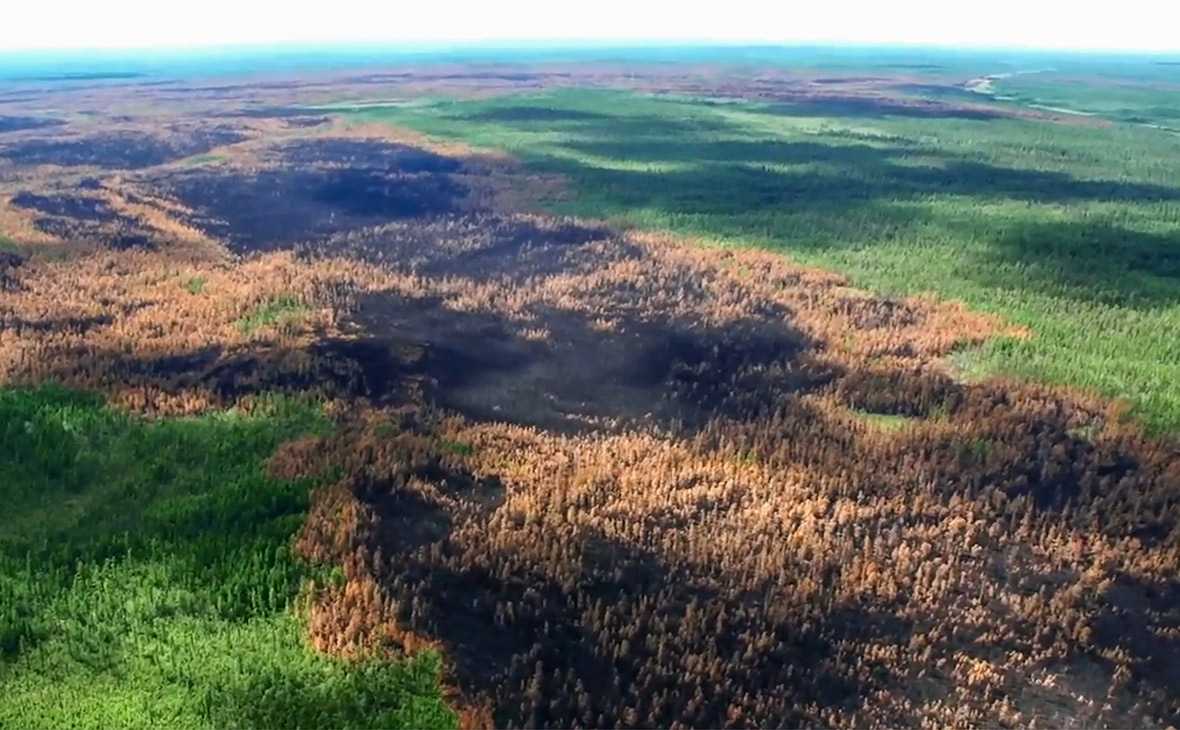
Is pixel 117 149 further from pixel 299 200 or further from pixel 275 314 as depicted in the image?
pixel 275 314

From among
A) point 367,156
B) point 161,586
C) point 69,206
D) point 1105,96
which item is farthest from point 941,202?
point 1105,96

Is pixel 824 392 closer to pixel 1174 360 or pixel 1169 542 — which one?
pixel 1169 542

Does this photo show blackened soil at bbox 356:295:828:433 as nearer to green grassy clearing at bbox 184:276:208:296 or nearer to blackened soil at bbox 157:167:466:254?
green grassy clearing at bbox 184:276:208:296

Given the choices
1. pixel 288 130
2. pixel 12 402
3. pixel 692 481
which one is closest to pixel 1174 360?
pixel 692 481

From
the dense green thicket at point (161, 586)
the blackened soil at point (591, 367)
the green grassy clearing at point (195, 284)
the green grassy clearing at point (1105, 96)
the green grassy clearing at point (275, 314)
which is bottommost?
the dense green thicket at point (161, 586)

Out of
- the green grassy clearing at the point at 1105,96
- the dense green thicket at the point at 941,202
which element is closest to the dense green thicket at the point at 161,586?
the dense green thicket at the point at 941,202

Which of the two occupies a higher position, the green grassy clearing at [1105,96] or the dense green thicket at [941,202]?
the green grassy clearing at [1105,96]

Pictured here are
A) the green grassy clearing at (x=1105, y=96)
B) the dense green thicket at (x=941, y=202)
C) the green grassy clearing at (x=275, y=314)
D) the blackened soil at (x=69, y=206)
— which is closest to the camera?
the green grassy clearing at (x=275, y=314)

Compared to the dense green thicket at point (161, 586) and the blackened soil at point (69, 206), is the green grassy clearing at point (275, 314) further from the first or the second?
the blackened soil at point (69, 206)
